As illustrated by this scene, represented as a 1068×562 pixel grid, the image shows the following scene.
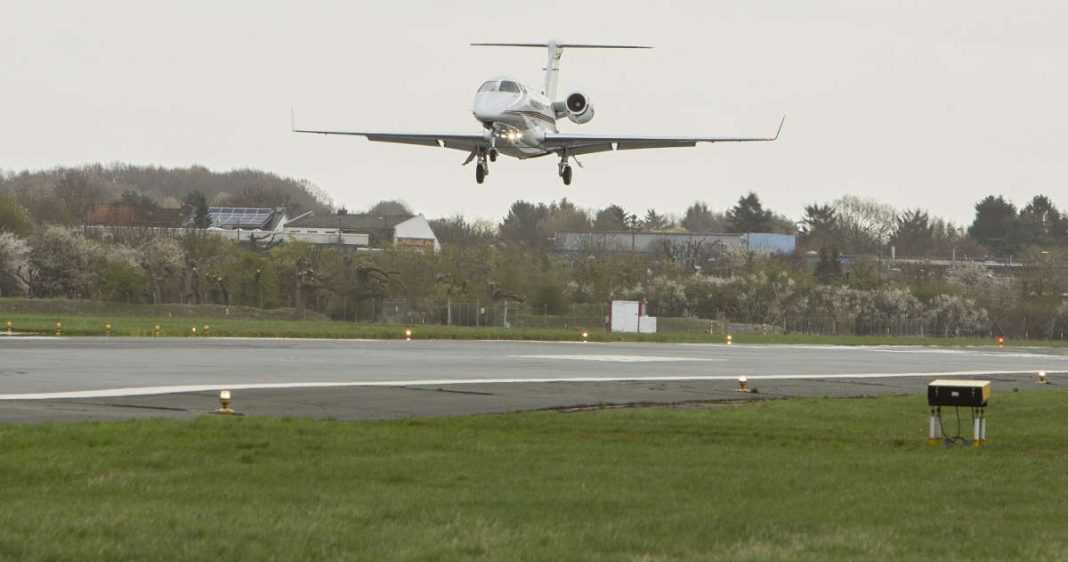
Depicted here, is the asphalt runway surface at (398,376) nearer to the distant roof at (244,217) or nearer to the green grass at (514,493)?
the green grass at (514,493)

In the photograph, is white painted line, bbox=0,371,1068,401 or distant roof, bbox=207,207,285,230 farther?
distant roof, bbox=207,207,285,230

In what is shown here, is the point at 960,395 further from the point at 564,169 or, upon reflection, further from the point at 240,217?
the point at 240,217

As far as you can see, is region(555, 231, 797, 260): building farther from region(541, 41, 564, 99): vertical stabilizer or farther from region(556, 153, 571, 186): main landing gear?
region(556, 153, 571, 186): main landing gear

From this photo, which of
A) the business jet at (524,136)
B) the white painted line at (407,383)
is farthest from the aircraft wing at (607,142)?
the white painted line at (407,383)

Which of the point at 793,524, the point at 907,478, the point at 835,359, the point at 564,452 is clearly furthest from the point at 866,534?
the point at 835,359

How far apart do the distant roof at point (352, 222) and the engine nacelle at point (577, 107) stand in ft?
393

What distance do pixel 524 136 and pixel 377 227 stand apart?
426 ft

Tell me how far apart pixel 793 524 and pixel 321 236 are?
168m

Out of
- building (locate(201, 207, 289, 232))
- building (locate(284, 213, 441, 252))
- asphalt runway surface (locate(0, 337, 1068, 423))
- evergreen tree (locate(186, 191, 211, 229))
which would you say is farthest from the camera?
building (locate(201, 207, 289, 232))

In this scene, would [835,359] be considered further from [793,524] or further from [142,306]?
[142,306]

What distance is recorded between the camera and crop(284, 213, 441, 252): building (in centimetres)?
17962

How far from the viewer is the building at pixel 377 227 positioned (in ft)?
589

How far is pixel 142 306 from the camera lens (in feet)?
310

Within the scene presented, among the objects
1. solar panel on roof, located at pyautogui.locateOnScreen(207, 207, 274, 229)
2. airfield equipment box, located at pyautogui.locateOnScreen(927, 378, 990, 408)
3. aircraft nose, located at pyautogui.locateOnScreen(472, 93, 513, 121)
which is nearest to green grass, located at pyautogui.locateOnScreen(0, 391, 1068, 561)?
airfield equipment box, located at pyautogui.locateOnScreen(927, 378, 990, 408)
